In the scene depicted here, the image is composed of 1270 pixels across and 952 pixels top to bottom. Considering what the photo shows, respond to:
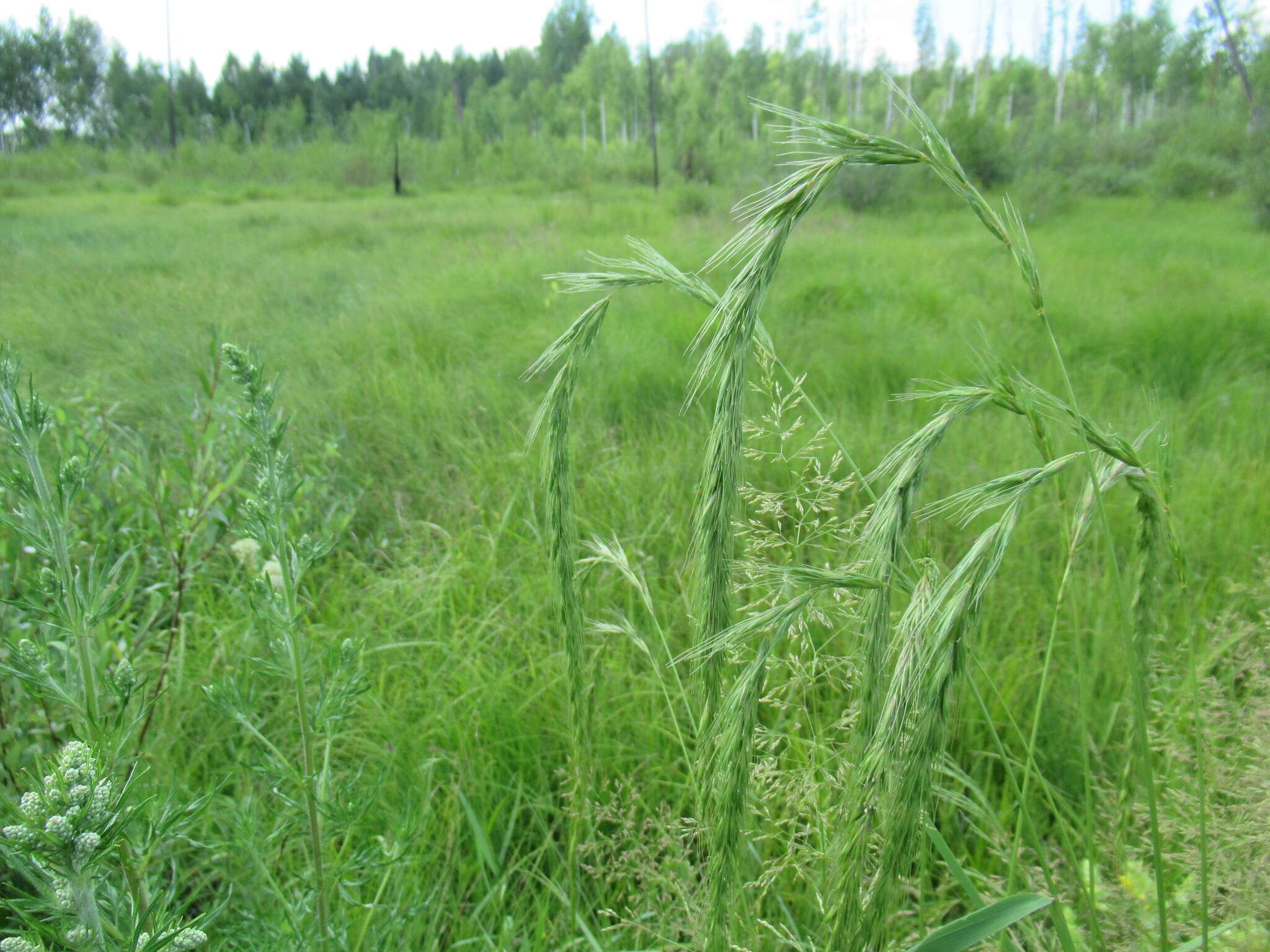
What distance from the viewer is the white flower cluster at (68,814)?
0.52m

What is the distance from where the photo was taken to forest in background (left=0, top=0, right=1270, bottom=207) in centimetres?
1761

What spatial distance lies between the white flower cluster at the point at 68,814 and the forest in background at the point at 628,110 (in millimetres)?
12284

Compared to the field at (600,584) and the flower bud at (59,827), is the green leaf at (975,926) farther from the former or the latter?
the flower bud at (59,827)

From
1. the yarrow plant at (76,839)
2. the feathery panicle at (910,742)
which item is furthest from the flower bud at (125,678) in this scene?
the feathery panicle at (910,742)

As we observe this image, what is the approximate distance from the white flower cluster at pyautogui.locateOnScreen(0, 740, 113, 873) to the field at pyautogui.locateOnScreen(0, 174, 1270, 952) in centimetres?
41

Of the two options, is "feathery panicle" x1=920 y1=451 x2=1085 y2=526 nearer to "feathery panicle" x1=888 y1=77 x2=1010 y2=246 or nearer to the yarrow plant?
"feathery panicle" x1=888 y1=77 x2=1010 y2=246

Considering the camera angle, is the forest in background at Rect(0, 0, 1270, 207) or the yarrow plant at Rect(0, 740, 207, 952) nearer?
the yarrow plant at Rect(0, 740, 207, 952)

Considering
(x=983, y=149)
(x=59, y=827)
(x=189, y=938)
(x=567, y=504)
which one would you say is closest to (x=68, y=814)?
(x=59, y=827)

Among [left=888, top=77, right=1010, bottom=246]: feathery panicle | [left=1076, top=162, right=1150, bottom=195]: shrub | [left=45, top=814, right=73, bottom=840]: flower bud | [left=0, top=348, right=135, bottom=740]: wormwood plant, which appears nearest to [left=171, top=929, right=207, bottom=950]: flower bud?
[left=45, top=814, right=73, bottom=840]: flower bud

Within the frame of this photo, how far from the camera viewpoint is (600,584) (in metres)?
2.19

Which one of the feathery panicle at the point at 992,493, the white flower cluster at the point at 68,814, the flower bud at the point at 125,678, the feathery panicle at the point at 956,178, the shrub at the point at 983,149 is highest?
the shrub at the point at 983,149

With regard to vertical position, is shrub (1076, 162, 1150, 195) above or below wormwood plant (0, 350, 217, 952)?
above

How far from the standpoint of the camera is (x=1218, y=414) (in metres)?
3.46

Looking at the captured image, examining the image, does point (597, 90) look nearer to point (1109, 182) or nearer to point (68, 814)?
point (1109, 182)
